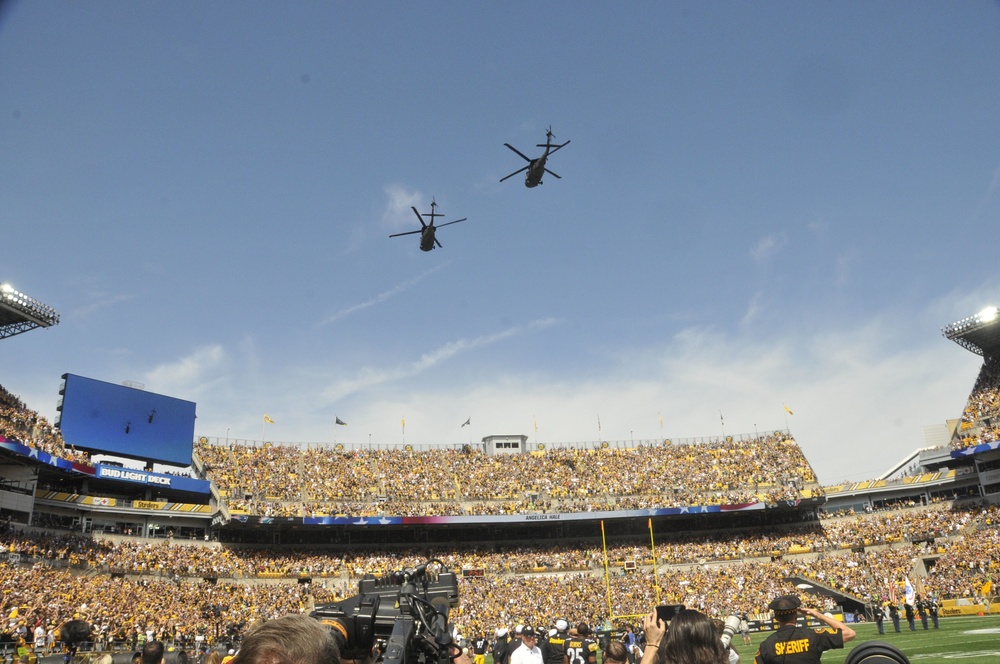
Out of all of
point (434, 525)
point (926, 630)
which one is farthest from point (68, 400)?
point (926, 630)

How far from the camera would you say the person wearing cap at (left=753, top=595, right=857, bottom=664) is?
6680mm

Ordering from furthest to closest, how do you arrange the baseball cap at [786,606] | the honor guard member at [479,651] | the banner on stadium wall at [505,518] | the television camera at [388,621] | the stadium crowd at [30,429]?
the banner on stadium wall at [505,518], the stadium crowd at [30,429], the honor guard member at [479,651], the baseball cap at [786,606], the television camera at [388,621]

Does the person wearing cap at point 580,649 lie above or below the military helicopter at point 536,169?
below

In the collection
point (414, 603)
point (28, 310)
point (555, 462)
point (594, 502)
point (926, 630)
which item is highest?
point (28, 310)

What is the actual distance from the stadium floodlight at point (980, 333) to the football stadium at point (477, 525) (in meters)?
0.29

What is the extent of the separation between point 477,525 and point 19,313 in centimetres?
3763

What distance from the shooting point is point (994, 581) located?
43031 mm

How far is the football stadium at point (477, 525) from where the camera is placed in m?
42.4

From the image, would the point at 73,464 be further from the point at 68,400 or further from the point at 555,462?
the point at 555,462

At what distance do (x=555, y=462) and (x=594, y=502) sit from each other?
25.8 ft

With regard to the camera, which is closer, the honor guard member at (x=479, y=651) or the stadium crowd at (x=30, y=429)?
the honor guard member at (x=479, y=651)

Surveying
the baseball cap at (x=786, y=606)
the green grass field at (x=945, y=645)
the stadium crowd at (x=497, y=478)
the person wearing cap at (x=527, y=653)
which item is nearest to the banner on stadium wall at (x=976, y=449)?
the stadium crowd at (x=497, y=478)

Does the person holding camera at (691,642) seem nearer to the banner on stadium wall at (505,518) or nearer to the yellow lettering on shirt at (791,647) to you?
the yellow lettering on shirt at (791,647)

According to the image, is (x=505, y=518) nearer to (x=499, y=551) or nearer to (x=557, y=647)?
(x=499, y=551)
